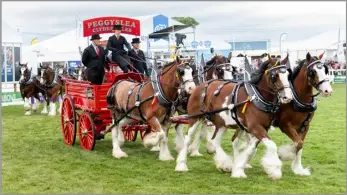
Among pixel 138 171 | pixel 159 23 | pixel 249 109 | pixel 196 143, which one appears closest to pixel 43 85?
pixel 196 143

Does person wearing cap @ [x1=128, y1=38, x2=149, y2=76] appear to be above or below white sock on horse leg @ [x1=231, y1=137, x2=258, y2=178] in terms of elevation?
above

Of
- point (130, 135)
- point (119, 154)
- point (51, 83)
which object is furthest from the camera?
point (51, 83)

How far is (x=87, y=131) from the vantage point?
990 cm

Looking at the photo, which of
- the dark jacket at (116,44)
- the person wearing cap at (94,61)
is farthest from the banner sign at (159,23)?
→ the person wearing cap at (94,61)

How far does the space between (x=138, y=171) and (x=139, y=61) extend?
330cm

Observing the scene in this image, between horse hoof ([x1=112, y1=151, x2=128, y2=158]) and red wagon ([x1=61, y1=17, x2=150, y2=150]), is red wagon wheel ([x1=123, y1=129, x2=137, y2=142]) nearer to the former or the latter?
red wagon ([x1=61, y1=17, x2=150, y2=150])

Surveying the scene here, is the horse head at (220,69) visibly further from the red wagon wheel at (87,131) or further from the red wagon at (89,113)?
the red wagon wheel at (87,131)

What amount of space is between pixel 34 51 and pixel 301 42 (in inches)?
1063

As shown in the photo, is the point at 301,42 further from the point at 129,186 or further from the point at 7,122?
the point at 129,186

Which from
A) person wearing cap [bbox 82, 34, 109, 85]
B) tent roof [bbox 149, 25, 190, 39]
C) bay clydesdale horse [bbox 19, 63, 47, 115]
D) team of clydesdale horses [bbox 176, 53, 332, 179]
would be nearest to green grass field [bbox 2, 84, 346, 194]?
team of clydesdale horses [bbox 176, 53, 332, 179]

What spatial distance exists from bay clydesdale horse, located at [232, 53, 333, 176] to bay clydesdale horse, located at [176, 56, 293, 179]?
42cm

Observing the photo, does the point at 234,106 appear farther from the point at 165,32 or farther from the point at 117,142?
the point at 165,32

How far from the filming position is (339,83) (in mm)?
35062

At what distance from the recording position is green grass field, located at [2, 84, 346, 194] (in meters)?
6.68
